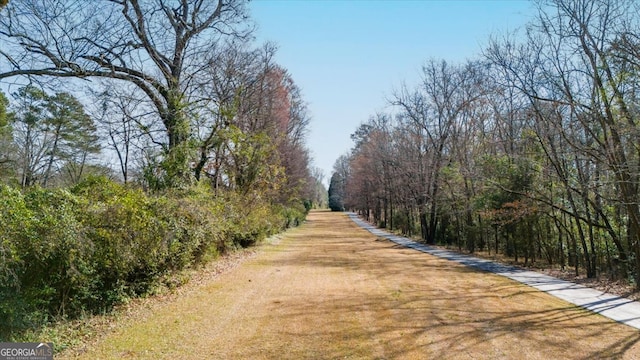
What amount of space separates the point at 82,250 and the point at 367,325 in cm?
423

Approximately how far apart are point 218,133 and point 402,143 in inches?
679

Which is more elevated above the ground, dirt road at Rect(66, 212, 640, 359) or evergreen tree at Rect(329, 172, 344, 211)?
evergreen tree at Rect(329, 172, 344, 211)

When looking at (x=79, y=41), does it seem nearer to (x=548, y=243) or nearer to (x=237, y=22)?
(x=237, y=22)

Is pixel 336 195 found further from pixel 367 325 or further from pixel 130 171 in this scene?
pixel 367 325

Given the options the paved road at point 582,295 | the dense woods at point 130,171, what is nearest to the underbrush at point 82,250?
the dense woods at point 130,171

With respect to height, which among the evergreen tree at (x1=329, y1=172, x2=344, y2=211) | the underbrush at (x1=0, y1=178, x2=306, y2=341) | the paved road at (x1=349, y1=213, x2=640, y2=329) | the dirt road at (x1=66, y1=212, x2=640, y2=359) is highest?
the evergreen tree at (x1=329, y1=172, x2=344, y2=211)

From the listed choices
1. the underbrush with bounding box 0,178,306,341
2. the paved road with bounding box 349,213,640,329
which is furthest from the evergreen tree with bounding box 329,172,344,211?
the underbrush with bounding box 0,178,306,341

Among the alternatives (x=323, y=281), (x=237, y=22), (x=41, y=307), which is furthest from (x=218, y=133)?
(x=41, y=307)

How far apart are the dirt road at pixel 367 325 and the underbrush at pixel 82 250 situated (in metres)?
0.79

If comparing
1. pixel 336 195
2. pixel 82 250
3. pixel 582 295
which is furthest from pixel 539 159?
pixel 336 195

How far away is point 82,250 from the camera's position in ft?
18.6

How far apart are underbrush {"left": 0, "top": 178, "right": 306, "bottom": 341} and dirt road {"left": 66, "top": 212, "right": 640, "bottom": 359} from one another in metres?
0.79

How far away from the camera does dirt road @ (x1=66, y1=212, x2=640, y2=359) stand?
199 inches

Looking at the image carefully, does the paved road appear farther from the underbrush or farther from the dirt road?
the underbrush
